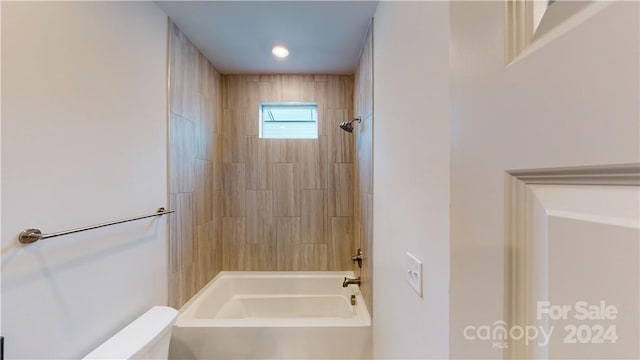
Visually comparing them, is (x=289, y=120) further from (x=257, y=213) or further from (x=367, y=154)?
(x=367, y=154)

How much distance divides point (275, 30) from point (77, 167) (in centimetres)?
147

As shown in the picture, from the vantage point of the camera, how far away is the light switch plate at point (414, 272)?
3.11ft

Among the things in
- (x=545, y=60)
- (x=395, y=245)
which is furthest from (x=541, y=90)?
(x=395, y=245)

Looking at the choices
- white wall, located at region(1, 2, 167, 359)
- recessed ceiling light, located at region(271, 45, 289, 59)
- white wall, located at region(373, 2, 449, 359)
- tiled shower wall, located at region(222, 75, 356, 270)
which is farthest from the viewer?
tiled shower wall, located at region(222, 75, 356, 270)

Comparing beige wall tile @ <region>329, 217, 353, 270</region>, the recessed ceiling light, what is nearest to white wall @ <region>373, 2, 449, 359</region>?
the recessed ceiling light

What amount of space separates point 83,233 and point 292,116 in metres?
2.04

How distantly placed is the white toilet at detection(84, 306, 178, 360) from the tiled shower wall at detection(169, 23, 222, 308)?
0.38m

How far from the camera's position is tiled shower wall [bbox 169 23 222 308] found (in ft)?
6.14

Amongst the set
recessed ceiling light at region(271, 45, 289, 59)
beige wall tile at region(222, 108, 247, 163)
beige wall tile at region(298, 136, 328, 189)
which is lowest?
beige wall tile at region(298, 136, 328, 189)

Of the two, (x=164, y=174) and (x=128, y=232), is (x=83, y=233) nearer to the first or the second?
(x=128, y=232)

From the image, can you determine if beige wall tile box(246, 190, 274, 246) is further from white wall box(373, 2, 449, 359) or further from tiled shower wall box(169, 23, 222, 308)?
white wall box(373, 2, 449, 359)

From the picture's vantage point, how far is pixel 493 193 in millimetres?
395

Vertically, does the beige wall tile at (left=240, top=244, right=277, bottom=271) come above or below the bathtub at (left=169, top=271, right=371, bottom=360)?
above

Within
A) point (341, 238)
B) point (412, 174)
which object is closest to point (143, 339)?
A: point (412, 174)
